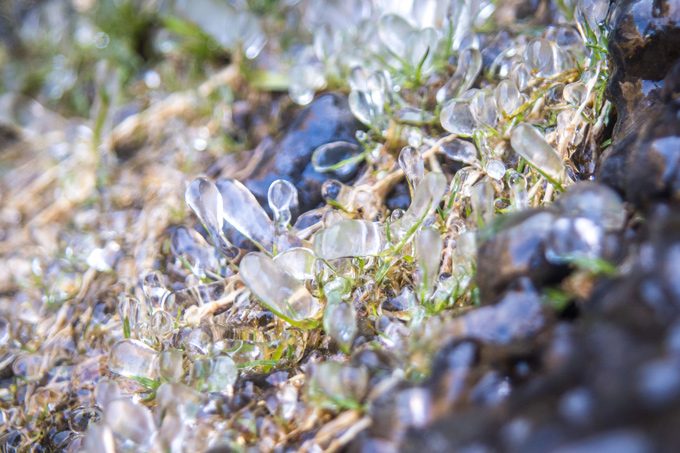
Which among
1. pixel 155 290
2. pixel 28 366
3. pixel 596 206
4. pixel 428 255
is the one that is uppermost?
pixel 596 206

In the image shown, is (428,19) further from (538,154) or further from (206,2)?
(206,2)

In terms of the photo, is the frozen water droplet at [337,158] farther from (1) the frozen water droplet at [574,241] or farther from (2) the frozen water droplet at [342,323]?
(1) the frozen water droplet at [574,241]

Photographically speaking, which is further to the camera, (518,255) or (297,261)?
(297,261)

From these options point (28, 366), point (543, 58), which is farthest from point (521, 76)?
point (28, 366)

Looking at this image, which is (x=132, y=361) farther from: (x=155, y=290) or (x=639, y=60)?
(x=639, y=60)

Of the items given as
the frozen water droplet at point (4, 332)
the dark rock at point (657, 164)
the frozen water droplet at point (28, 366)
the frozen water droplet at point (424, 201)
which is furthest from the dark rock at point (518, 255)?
the frozen water droplet at point (4, 332)

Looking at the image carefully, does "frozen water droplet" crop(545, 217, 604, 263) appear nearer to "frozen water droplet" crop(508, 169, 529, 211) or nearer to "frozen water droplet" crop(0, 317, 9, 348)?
"frozen water droplet" crop(508, 169, 529, 211)

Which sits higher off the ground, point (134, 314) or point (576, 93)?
point (576, 93)

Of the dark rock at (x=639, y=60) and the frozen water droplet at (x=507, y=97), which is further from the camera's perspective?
the frozen water droplet at (x=507, y=97)
